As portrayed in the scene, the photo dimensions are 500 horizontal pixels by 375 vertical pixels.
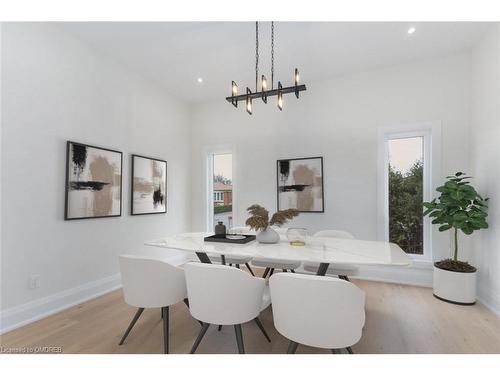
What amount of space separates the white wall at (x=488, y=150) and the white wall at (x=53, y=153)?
429 cm

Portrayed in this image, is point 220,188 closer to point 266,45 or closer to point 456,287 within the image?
point 266,45

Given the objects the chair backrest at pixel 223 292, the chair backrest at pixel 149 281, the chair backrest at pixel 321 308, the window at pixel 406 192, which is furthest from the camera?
the window at pixel 406 192

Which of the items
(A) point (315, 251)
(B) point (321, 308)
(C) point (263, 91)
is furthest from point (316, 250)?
(C) point (263, 91)

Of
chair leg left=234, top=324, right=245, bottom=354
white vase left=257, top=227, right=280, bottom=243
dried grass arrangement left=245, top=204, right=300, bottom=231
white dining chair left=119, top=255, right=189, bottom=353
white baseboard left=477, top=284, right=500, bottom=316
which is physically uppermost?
dried grass arrangement left=245, top=204, right=300, bottom=231

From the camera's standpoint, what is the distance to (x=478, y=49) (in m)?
2.87

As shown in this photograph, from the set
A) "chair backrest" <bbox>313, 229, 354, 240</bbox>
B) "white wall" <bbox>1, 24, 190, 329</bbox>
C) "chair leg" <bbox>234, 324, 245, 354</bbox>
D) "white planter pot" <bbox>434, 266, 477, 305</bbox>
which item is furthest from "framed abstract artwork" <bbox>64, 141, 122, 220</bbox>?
"white planter pot" <bbox>434, 266, 477, 305</bbox>

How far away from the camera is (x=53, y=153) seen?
8.32ft

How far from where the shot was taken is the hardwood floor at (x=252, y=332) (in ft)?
6.25

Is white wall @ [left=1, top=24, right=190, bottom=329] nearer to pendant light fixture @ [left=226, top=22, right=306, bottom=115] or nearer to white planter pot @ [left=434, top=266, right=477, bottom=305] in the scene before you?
pendant light fixture @ [left=226, top=22, right=306, bottom=115]

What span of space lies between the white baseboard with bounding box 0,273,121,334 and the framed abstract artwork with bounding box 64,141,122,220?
81 cm

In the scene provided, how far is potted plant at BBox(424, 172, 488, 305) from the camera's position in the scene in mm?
2551

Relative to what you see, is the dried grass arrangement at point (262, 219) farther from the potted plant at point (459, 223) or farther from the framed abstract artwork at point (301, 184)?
the potted plant at point (459, 223)

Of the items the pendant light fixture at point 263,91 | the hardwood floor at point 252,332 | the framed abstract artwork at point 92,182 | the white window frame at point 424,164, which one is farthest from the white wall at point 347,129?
the framed abstract artwork at point 92,182

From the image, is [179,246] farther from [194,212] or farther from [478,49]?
[478,49]
